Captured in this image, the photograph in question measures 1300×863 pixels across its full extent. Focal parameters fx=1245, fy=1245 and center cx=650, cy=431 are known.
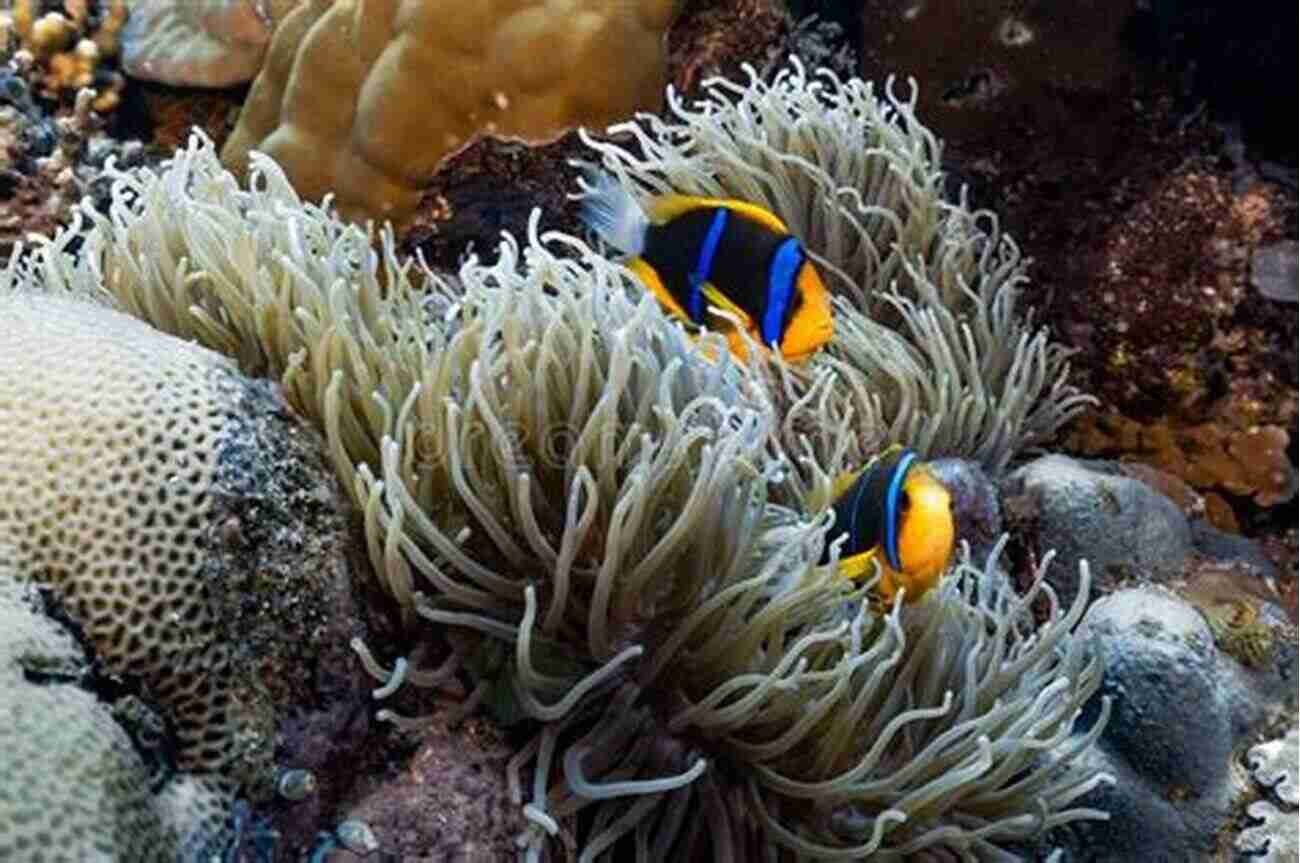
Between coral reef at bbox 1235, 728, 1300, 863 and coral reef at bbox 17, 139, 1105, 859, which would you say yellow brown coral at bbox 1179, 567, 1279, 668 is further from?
coral reef at bbox 17, 139, 1105, 859

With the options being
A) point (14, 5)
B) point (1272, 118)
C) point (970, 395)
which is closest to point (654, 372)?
point (970, 395)

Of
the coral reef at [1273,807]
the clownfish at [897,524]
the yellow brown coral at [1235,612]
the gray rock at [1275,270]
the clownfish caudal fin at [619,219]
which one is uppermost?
the clownfish caudal fin at [619,219]

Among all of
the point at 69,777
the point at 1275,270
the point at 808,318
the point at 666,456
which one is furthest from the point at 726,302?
the point at 1275,270

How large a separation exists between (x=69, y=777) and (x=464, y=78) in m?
2.75

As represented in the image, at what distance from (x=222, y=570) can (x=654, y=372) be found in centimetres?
74

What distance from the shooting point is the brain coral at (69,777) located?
134 centimetres

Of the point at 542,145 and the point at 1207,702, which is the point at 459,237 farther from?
the point at 1207,702

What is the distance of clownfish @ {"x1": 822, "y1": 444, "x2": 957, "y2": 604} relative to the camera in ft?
7.38

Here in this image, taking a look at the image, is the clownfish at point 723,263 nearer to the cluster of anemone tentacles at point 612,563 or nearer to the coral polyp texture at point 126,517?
the cluster of anemone tentacles at point 612,563

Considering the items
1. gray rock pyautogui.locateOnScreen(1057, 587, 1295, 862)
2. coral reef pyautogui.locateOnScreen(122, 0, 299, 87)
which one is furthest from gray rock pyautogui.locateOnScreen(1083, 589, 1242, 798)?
coral reef pyautogui.locateOnScreen(122, 0, 299, 87)

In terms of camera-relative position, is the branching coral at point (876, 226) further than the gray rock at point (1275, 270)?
No

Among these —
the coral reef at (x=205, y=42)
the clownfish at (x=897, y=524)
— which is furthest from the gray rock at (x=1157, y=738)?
the coral reef at (x=205, y=42)

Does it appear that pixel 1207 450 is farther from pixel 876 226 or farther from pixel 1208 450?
pixel 876 226

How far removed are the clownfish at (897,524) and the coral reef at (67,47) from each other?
3993mm
